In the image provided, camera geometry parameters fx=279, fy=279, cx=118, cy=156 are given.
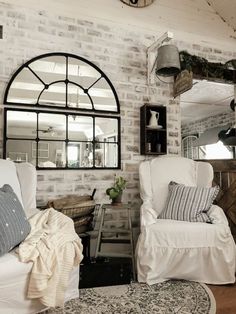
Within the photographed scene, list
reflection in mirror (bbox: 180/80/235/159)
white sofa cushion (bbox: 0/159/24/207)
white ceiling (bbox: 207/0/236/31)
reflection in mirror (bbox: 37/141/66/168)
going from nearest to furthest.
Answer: white sofa cushion (bbox: 0/159/24/207) → reflection in mirror (bbox: 37/141/66/168) → white ceiling (bbox: 207/0/236/31) → reflection in mirror (bbox: 180/80/235/159)

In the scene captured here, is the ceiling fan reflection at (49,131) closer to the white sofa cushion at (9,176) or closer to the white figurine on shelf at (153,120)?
the white sofa cushion at (9,176)

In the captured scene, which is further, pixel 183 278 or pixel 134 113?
pixel 134 113

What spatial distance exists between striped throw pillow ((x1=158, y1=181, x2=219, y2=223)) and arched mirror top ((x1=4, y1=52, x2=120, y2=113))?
3.77 feet

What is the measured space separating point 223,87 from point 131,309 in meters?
2.95

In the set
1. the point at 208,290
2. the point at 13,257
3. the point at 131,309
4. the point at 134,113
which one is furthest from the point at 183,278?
the point at 134,113

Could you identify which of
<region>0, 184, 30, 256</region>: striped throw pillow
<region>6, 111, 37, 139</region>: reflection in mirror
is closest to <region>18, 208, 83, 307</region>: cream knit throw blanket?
<region>0, 184, 30, 256</region>: striped throw pillow

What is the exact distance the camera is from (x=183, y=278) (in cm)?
226

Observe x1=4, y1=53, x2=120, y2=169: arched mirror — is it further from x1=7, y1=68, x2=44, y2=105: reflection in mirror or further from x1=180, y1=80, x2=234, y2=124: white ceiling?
x1=180, y1=80, x2=234, y2=124: white ceiling

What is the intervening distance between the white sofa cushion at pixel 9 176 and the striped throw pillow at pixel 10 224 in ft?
0.99

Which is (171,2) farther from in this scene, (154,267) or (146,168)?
(154,267)

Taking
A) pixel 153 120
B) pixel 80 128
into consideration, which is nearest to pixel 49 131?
pixel 80 128

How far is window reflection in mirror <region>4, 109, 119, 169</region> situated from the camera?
2.67m

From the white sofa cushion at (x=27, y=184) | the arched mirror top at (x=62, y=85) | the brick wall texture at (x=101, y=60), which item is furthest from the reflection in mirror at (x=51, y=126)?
the white sofa cushion at (x=27, y=184)

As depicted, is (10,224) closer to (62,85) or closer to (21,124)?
(21,124)
